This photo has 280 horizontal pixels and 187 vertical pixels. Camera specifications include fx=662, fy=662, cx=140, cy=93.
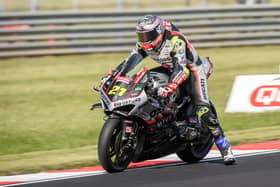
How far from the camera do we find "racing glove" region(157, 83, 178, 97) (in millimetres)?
8242

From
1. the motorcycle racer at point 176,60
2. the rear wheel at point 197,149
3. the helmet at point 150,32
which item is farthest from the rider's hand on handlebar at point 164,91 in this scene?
the rear wheel at point 197,149

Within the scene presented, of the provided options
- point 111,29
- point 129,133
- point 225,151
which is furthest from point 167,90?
point 111,29

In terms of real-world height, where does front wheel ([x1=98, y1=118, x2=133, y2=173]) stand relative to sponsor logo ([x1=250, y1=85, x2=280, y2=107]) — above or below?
above

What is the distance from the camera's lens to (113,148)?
8.32 metres

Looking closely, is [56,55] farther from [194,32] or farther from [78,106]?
[78,106]

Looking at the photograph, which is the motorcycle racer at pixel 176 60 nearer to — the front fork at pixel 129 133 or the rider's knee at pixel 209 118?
the rider's knee at pixel 209 118

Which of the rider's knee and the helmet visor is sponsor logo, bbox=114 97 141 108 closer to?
the helmet visor

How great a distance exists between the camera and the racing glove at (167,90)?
8242mm

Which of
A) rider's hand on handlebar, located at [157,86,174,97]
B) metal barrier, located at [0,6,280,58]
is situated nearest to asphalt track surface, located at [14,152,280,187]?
rider's hand on handlebar, located at [157,86,174,97]

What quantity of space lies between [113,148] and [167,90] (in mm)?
996

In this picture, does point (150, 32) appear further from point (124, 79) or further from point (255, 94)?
point (255, 94)

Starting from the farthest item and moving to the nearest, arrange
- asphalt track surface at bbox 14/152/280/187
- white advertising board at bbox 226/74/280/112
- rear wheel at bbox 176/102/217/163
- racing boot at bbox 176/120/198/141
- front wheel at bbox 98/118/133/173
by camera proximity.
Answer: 1. white advertising board at bbox 226/74/280/112
2. rear wheel at bbox 176/102/217/163
3. racing boot at bbox 176/120/198/141
4. front wheel at bbox 98/118/133/173
5. asphalt track surface at bbox 14/152/280/187

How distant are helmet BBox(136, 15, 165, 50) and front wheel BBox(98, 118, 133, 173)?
3.82ft

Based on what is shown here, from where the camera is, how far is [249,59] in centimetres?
2020
